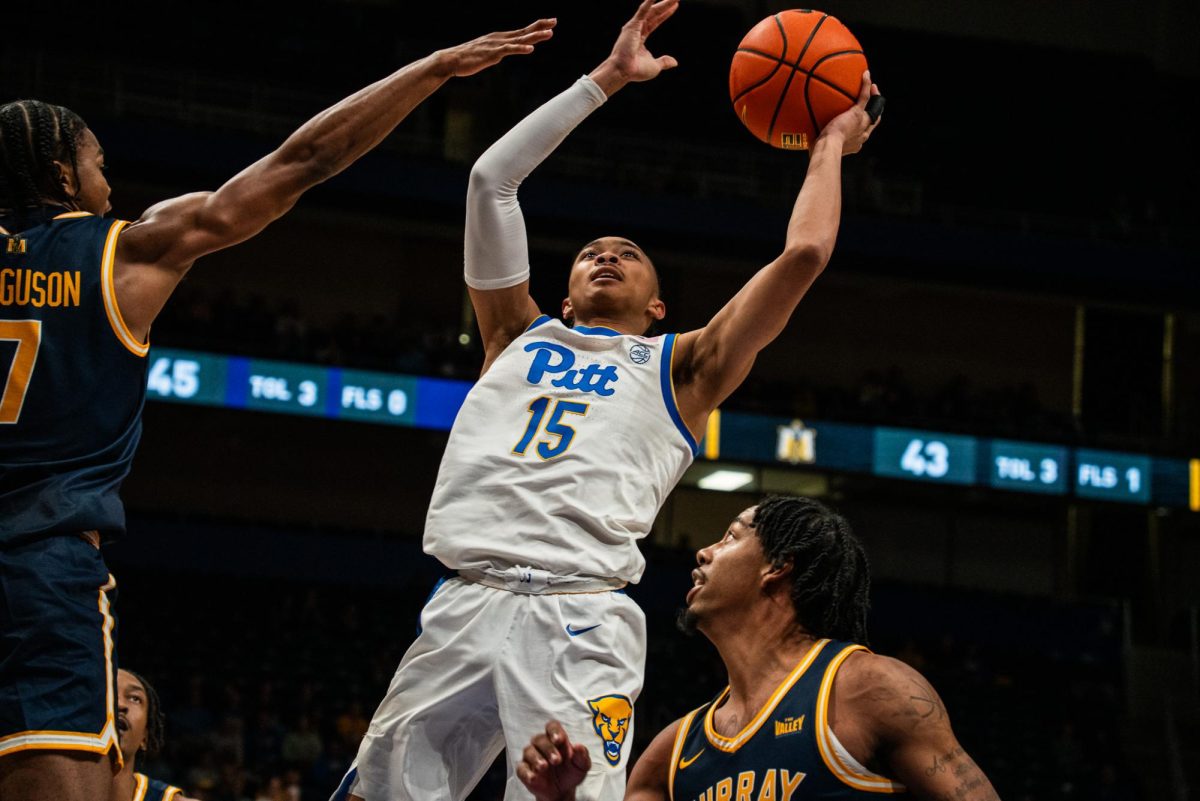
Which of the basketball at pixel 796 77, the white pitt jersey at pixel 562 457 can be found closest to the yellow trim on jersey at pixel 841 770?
the white pitt jersey at pixel 562 457

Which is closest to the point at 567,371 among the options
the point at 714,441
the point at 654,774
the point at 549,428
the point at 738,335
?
the point at 549,428

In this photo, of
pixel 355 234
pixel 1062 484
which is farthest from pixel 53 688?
pixel 355 234

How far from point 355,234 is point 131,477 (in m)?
5.17

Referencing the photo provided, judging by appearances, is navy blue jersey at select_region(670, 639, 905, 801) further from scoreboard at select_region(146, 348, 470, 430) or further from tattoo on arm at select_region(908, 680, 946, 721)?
scoreboard at select_region(146, 348, 470, 430)

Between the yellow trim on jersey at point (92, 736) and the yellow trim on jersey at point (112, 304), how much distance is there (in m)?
0.52

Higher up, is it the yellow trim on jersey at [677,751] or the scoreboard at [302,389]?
the scoreboard at [302,389]

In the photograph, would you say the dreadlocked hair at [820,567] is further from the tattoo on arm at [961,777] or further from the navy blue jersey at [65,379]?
the navy blue jersey at [65,379]

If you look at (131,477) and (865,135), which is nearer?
(865,135)

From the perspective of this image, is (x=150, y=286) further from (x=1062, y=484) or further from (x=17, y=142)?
(x=1062, y=484)

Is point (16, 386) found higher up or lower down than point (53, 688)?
higher up

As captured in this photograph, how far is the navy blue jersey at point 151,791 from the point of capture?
4727mm

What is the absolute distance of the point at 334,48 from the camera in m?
22.6

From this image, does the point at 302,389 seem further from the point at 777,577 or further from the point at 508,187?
the point at 777,577

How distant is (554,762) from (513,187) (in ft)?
6.27
